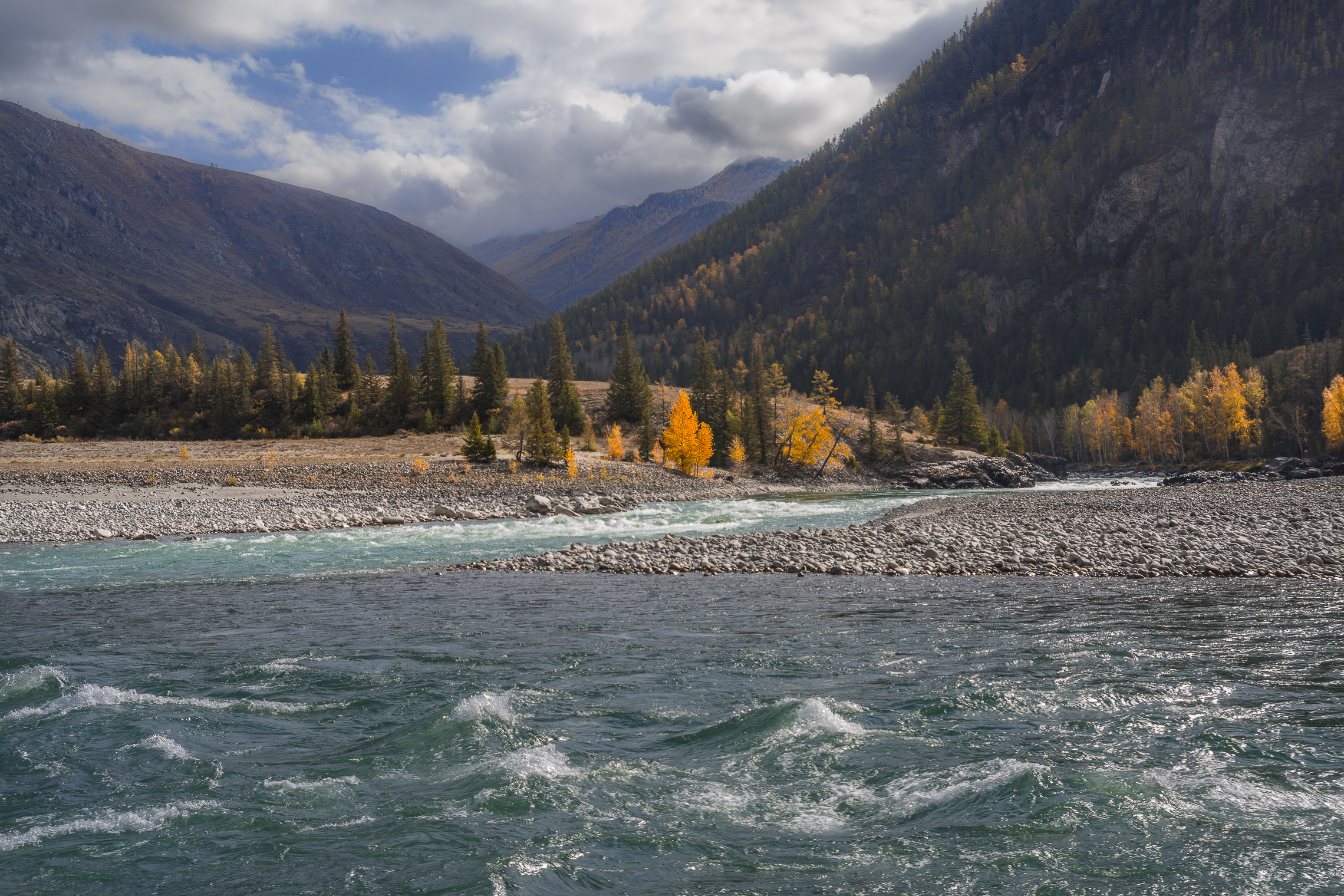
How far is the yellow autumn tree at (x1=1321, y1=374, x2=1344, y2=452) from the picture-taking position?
255ft

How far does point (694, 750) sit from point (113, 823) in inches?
228

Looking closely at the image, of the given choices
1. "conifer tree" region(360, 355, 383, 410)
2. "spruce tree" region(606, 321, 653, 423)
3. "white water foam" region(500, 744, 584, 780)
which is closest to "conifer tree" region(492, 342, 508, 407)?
"spruce tree" region(606, 321, 653, 423)

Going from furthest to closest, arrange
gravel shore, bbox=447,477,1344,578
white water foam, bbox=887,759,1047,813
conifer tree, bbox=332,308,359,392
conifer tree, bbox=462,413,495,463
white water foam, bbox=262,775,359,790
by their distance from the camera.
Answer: conifer tree, bbox=332,308,359,392
conifer tree, bbox=462,413,495,463
gravel shore, bbox=447,477,1344,578
white water foam, bbox=262,775,359,790
white water foam, bbox=887,759,1047,813

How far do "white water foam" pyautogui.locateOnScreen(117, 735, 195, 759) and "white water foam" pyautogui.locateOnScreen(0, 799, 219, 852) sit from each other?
1361mm

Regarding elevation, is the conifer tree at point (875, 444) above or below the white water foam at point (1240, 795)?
above

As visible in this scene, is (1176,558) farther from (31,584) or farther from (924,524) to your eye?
(31,584)

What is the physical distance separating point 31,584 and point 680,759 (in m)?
25.1

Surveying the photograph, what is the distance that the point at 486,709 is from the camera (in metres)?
9.71

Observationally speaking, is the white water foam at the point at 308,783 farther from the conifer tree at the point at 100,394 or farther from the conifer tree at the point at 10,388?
the conifer tree at the point at 10,388

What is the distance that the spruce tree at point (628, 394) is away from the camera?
97.1m

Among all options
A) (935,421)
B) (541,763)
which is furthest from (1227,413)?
(541,763)

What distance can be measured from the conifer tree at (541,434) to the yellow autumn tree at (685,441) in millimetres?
15094

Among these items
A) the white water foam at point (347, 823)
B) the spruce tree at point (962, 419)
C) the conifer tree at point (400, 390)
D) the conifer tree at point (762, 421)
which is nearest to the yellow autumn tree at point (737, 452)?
the conifer tree at point (762, 421)

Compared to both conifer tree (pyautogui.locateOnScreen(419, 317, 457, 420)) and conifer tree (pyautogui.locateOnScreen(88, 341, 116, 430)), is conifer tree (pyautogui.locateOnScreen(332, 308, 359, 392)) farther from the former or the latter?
conifer tree (pyautogui.locateOnScreen(88, 341, 116, 430))
